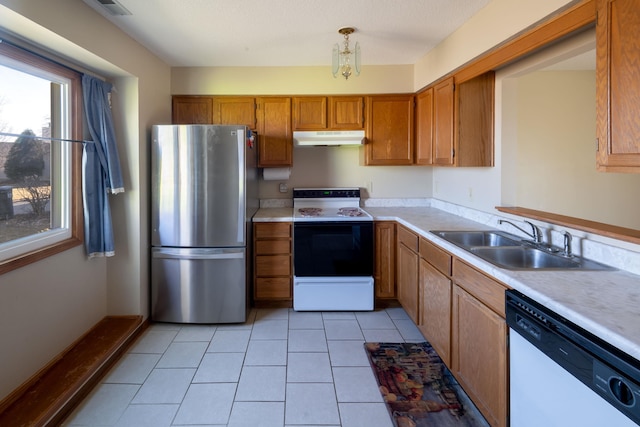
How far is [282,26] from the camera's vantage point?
2639 mm

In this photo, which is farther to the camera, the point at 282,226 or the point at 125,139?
the point at 282,226

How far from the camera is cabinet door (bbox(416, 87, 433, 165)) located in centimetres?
327

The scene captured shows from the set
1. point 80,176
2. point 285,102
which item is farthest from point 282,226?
point 80,176

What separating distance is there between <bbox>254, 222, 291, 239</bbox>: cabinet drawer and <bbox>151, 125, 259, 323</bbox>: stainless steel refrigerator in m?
0.21

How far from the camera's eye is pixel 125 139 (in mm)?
2859

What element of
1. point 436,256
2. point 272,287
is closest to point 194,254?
point 272,287

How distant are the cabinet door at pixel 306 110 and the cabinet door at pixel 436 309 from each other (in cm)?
180

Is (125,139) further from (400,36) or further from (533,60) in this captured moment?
(533,60)

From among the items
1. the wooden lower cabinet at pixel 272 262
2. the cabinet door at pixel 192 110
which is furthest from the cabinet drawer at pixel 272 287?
the cabinet door at pixel 192 110

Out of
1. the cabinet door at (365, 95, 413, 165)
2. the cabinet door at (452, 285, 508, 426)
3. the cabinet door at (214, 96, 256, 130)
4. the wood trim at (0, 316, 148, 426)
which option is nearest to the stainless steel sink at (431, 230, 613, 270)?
the cabinet door at (452, 285, 508, 426)

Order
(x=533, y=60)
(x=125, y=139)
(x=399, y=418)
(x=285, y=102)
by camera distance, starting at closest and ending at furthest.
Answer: (x=399, y=418), (x=533, y=60), (x=125, y=139), (x=285, y=102)

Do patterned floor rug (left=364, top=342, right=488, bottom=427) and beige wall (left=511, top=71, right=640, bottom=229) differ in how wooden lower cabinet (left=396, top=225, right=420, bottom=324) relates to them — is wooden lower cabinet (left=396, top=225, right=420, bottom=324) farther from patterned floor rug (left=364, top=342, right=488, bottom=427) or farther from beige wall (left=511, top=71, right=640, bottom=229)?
beige wall (left=511, top=71, right=640, bottom=229)

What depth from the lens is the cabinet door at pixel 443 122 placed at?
2840 mm

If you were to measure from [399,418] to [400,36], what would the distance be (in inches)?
105
